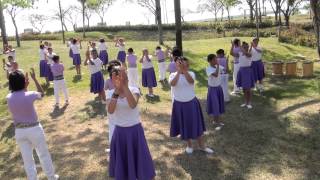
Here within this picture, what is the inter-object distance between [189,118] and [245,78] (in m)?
4.34

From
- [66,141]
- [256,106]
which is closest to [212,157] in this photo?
[66,141]

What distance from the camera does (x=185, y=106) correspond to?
8.39 m

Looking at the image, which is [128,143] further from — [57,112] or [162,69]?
[162,69]

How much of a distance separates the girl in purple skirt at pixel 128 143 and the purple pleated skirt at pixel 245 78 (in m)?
6.45

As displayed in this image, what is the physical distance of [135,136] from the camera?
20.7 feet

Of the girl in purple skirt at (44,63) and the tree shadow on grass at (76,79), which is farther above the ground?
the girl in purple skirt at (44,63)

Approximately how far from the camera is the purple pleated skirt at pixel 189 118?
840 centimetres

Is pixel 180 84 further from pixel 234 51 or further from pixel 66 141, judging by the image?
pixel 234 51

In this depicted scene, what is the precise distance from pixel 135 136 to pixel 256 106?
7.20 metres

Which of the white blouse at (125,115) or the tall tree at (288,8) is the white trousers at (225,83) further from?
the tall tree at (288,8)

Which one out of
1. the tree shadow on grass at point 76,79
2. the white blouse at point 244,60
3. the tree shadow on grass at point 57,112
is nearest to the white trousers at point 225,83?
the white blouse at point 244,60

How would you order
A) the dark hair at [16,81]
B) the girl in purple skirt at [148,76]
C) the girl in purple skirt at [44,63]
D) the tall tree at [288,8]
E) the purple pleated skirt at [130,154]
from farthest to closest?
1. the tall tree at [288,8]
2. the girl in purple skirt at [44,63]
3. the girl in purple skirt at [148,76]
4. the dark hair at [16,81]
5. the purple pleated skirt at [130,154]

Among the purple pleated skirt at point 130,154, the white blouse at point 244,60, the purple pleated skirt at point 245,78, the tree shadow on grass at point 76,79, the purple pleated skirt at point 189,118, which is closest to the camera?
the purple pleated skirt at point 130,154

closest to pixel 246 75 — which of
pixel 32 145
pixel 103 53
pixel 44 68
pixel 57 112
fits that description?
pixel 57 112
